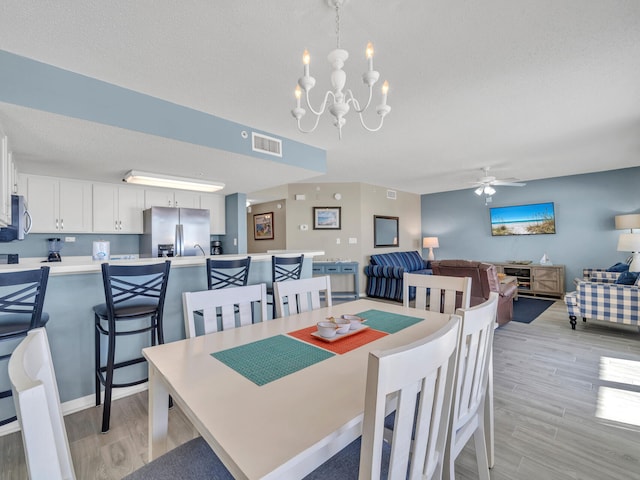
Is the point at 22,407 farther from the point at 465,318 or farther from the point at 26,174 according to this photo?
the point at 26,174

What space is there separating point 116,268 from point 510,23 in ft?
9.31

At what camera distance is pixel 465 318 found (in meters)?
1.04

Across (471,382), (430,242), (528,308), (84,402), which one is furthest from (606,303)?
(84,402)

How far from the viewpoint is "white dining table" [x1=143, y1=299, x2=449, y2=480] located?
2.26 ft

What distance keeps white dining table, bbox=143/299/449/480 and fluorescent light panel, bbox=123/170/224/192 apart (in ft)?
9.40

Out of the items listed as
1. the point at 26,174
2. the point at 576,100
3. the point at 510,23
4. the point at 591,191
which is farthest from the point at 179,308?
the point at 591,191

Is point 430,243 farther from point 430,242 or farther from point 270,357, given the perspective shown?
point 270,357

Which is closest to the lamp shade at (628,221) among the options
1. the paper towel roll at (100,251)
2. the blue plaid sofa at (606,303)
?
the blue plaid sofa at (606,303)

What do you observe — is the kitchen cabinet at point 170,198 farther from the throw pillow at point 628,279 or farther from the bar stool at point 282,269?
the throw pillow at point 628,279

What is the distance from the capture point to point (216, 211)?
5.20m

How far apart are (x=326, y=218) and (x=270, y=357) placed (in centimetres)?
518

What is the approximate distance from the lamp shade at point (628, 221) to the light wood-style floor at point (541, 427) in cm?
318

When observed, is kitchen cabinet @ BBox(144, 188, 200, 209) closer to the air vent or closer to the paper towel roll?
the paper towel roll

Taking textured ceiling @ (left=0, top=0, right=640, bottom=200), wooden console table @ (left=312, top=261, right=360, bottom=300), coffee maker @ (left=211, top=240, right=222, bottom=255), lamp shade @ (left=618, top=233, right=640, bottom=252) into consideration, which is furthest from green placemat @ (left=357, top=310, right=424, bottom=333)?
lamp shade @ (left=618, top=233, right=640, bottom=252)
